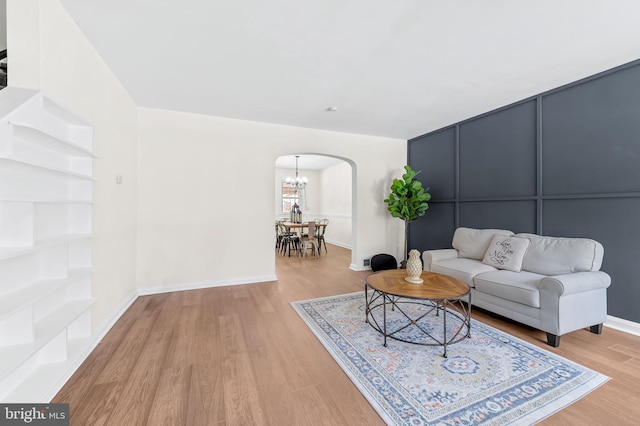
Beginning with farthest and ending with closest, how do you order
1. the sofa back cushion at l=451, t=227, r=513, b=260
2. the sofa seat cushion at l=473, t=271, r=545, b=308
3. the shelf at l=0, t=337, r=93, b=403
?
the sofa back cushion at l=451, t=227, r=513, b=260 → the sofa seat cushion at l=473, t=271, r=545, b=308 → the shelf at l=0, t=337, r=93, b=403

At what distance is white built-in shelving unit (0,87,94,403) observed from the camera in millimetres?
1333

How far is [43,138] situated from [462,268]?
12.8 ft

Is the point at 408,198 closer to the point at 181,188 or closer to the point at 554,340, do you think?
the point at 554,340

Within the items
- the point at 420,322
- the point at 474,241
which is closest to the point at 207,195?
the point at 420,322

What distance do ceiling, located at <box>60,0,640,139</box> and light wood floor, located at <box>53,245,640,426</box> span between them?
8.67 ft

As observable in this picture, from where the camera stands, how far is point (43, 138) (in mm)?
1543

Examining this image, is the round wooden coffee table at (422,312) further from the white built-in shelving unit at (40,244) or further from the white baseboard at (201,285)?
the white built-in shelving unit at (40,244)

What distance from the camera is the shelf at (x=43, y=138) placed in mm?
1361

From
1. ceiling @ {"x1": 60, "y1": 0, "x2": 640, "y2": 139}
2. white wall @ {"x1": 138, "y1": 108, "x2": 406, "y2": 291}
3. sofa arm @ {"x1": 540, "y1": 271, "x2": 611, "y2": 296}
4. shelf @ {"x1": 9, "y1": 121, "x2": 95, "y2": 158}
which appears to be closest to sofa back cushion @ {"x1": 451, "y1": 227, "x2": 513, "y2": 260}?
sofa arm @ {"x1": 540, "y1": 271, "x2": 611, "y2": 296}

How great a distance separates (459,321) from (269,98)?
3.44 m

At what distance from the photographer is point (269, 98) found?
3.28m

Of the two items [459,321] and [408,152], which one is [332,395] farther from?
[408,152]

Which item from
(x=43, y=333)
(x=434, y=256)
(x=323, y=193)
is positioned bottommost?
(x=43, y=333)

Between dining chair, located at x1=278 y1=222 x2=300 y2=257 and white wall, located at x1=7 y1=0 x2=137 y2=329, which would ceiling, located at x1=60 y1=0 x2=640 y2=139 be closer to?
white wall, located at x1=7 y1=0 x2=137 y2=329
